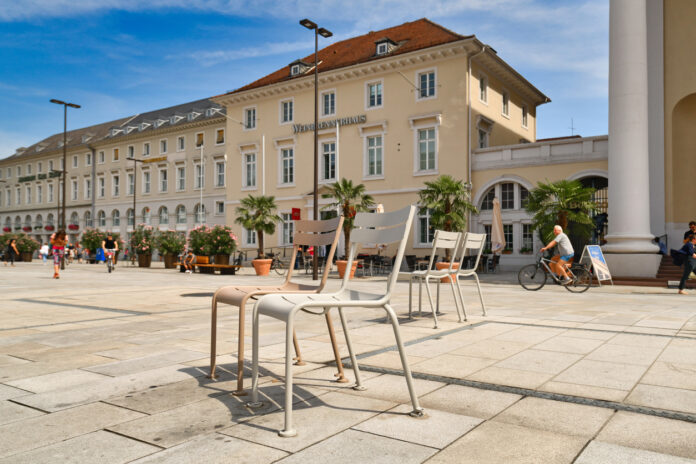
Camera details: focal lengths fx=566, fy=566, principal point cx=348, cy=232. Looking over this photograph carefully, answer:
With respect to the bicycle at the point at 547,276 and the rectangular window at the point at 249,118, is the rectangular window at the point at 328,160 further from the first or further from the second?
the bicycle at the point at 547,276

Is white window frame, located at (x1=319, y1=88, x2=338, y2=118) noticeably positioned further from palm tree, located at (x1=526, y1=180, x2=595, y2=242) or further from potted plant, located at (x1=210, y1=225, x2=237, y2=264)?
palm tree, located at (x1=526, y1=180, x2=595, y2=242)

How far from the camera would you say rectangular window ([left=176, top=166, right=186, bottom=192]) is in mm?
47138

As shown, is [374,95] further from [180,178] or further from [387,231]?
[387,231]

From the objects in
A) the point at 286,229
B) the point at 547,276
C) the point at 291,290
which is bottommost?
the point at 547,276

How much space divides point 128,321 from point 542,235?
54.5 ft

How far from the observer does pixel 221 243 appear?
2450cm

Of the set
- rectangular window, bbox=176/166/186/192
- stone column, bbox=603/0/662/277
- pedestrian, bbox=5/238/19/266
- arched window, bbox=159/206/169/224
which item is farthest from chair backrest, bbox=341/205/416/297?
arched window, bbox=159/206/169/224

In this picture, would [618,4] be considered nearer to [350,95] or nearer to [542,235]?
[542,235]

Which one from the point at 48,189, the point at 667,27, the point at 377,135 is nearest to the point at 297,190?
the point at 377,135

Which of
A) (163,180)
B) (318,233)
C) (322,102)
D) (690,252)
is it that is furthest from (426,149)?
(163,180)

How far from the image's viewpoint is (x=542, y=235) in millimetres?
20609

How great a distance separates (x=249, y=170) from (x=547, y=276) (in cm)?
2744

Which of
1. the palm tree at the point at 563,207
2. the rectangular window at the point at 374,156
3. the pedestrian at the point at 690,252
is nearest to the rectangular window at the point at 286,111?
the rectangular window at the point at 374,156

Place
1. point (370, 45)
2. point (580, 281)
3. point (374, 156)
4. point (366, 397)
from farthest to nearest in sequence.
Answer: point (370, 45) < point (374, 156) < point (580, 281) < point (366, 397)
